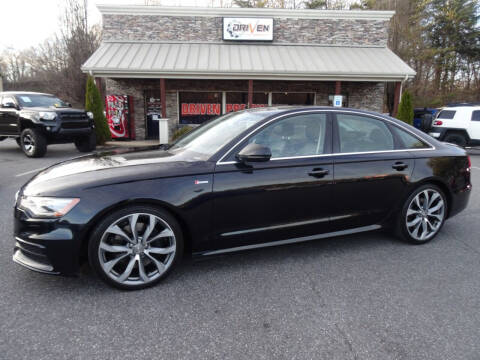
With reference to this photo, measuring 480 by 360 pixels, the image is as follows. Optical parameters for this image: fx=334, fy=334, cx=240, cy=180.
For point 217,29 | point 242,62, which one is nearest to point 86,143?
point 242,62

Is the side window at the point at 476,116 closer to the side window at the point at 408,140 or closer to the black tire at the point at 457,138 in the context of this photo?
the black tire at the point at 457,138

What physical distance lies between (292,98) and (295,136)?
1363 cm

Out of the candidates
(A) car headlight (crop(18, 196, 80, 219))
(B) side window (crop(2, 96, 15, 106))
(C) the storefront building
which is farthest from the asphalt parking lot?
(C) the storefront building

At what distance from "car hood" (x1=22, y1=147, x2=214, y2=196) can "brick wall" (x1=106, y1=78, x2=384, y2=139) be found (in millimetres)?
13033

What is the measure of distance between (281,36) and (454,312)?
15.0 m

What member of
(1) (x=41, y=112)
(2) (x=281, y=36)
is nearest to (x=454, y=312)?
(1) (x=41, y=112)

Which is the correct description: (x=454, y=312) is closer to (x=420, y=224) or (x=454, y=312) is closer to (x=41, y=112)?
(x=420, y=224)

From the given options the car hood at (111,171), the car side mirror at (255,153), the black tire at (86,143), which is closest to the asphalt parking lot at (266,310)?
the car hood at (111,171)

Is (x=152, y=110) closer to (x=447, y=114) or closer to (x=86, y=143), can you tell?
(x=86, y=143)

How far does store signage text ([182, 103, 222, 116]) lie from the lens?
16.0 m

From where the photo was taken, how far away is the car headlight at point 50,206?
2520 millimetres

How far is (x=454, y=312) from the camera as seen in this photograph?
8.18ft

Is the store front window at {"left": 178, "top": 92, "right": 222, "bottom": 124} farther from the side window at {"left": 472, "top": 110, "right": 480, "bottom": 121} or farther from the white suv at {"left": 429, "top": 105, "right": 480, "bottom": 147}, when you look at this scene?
the side window at {"left": 472, "top": 110, "right": 480, "bottom": 121}

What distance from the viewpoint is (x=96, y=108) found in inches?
500
